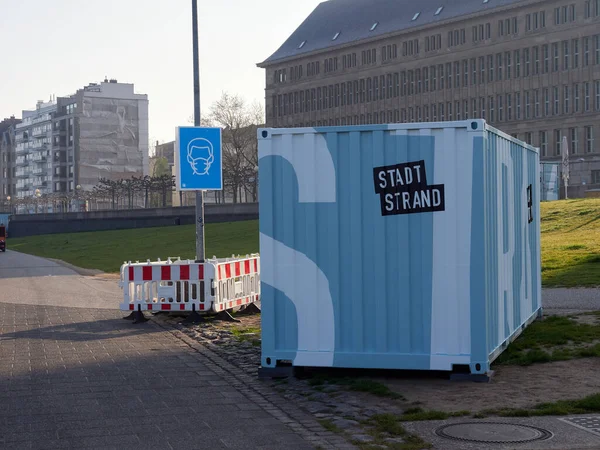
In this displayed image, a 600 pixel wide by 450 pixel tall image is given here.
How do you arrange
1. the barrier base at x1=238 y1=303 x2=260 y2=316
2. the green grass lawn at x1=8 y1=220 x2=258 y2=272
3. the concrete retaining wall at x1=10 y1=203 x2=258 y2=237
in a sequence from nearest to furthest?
the barrier base at x1=238 y1=303 x2=260 y2=316, the green grass lawn at x1=8 y1=220 x2=258 y2=272, the concrete retaining wall at x1=10 y1=203 x2=258 y2=237

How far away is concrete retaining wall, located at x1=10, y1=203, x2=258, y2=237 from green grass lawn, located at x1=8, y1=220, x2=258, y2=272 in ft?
20.1

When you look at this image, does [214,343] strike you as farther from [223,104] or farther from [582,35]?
[223,104]

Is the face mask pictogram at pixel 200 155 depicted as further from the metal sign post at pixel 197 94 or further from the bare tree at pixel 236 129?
the bare tree at pixel 236 129

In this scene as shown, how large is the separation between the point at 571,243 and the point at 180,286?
59.3 ft

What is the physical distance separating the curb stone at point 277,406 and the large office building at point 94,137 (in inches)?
5637

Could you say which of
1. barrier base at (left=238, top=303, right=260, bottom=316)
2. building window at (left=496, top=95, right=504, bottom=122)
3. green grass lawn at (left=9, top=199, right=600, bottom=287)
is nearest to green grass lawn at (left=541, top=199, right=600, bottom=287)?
green grass lawn at (left=9, top=199, right=600, bottom=287)

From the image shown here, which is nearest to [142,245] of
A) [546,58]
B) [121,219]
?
[121,219]

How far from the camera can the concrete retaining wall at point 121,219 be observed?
8125 centimetres

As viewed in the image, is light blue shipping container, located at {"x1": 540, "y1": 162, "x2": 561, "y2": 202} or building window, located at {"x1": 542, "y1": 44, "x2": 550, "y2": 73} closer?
light blue shipping container, located at {"x1": 540, "y1": 162, "x2": 561, "y2": 202}

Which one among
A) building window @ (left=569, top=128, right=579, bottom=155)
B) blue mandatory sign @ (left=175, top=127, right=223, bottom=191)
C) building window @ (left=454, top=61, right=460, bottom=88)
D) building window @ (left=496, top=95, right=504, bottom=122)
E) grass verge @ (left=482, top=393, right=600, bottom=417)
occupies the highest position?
building window @ (left=454, top=61, right=460, bottom=88)

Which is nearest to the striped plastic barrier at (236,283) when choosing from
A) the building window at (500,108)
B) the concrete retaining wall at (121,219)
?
the concrete retaining wall at (121,219)

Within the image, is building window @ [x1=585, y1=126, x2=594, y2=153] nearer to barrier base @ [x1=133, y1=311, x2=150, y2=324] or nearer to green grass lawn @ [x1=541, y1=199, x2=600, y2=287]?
green grass lawn @ [x1=541, y1=199, x2=600, y2=287]

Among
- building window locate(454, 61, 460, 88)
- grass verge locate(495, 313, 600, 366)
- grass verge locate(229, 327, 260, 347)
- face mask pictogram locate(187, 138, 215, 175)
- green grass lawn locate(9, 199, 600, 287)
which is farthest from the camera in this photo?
building window locate(454, 61, 460, 88)

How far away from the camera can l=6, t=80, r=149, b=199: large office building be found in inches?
6142
